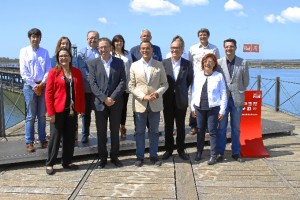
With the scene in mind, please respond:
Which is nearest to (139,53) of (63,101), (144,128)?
(144,128)

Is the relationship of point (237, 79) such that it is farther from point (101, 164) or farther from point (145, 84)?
point (101, 164)

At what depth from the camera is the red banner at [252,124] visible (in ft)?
19.9

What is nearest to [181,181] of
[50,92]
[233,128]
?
[233,128]

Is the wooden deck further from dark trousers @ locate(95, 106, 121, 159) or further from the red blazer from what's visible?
the red blazer

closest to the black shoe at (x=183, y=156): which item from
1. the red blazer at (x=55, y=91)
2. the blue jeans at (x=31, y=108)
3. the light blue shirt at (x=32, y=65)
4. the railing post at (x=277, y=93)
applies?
the red blazer at (x=55, y=91)

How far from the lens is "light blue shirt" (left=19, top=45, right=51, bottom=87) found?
522 centimetres

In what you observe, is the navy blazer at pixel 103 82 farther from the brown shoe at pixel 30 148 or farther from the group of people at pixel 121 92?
the brown shoe at pixel 30 148

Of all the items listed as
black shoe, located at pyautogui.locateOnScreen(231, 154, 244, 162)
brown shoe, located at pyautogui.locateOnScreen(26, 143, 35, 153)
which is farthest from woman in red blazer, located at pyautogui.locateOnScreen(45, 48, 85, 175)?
black shoe, located at pyautogui.locateOnScreen(231, 154, 244, 162)

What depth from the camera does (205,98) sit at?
5270mm

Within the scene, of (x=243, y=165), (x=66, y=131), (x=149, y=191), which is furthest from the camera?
(x=243, y=165)

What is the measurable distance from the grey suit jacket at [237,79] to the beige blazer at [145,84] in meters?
0.90

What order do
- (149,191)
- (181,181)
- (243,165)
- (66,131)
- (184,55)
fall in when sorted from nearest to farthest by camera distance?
(149,191) < (181,181) < (66,131) < (243,165) < (184,55)

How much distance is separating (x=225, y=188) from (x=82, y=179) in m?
1.79

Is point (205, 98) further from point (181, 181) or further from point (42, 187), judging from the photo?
point (42, 187)
